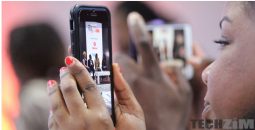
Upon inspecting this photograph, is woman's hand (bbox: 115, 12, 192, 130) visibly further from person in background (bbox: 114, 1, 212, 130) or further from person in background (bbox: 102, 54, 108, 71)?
person in background (bbox: 102, 54, 108, 71)

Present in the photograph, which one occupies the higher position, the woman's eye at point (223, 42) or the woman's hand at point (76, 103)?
the woman's eye at point (223, 42)

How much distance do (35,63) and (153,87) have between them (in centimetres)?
30

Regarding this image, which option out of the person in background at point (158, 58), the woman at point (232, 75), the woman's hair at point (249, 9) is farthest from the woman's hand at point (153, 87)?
the woman's hair at point (249, 9)

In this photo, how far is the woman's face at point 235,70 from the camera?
0.87 m

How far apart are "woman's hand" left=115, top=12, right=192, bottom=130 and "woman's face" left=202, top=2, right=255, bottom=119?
0.17m

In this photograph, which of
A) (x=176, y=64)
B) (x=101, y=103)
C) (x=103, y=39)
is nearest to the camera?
(x=101, y=103)

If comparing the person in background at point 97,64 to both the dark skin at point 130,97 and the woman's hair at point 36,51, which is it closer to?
the dark skin at point 130,97

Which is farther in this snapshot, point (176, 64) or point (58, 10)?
point (176, 64)

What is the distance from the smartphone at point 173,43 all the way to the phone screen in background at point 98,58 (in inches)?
11.1

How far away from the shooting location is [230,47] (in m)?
0.88

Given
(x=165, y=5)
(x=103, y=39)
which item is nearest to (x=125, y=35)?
(x=165, y=5)

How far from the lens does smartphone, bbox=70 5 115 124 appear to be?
795 mm

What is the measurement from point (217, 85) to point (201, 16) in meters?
0.24

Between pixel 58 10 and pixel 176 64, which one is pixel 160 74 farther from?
pixel 58 10
